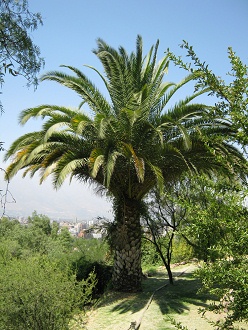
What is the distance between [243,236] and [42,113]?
880 centimetres

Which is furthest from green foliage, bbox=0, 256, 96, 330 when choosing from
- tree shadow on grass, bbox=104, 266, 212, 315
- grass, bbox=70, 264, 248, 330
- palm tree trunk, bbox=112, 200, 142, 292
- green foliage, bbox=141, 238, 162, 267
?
green foliage, bbox=141, 238, 162, 267

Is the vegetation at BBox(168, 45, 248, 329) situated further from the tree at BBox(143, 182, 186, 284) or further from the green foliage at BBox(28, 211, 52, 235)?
the green foliage at BBox(28, 211, 52, 235)

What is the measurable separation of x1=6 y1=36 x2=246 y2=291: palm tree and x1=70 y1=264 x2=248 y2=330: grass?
930 millimetres

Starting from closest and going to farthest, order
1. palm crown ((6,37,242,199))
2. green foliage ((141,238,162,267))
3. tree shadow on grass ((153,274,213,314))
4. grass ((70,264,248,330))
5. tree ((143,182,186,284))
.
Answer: grass ((70,264,248,330))
tree shadow on grass ((153,274,213,314))
palm crown ((6,37,242,199))
tree ((143,182,186,284))
green foliage ((141,238,162,267))

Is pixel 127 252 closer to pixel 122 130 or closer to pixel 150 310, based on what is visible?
pixel 150 310

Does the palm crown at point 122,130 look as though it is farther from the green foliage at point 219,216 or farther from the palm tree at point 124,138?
the green foliage at point 219,216

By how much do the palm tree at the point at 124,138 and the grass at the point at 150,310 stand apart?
93cm

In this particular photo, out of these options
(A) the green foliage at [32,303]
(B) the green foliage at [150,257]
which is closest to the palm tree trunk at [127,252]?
(A) the green foliage at [32,303]

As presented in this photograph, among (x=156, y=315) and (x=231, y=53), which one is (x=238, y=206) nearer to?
(x=231, y=53)

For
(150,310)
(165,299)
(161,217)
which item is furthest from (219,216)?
(161,217)

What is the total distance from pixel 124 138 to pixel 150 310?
500cm

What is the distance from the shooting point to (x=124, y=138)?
1067 centimetres

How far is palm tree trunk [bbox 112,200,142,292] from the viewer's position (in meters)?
11.4

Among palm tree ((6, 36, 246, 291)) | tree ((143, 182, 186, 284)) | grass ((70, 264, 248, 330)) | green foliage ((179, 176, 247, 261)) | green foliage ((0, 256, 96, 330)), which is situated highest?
palm tree ((6, 36, 246, 291))
